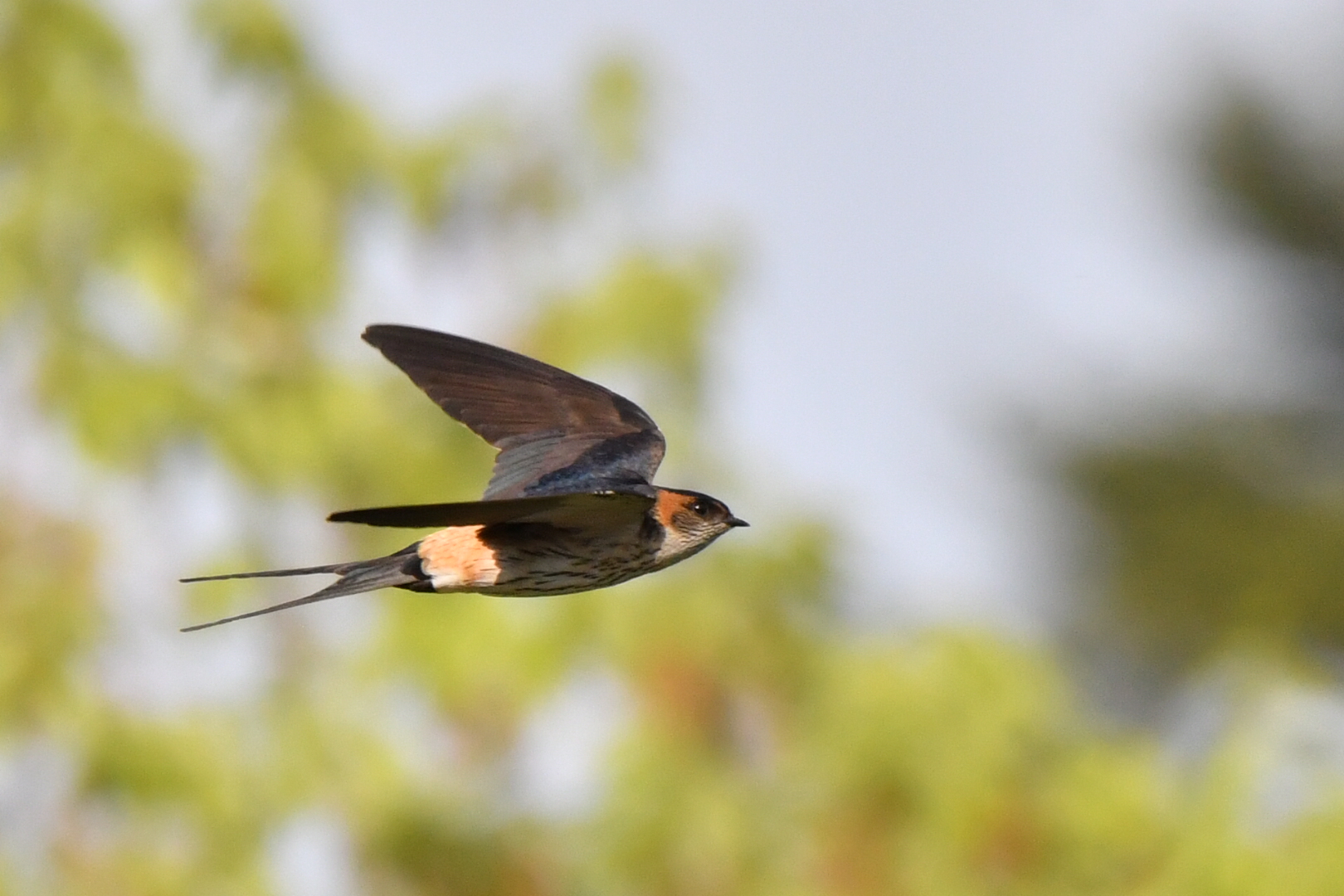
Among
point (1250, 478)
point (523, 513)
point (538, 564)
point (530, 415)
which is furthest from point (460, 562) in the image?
point (1250, 478)

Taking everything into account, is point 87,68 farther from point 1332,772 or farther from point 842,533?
point 1332,772

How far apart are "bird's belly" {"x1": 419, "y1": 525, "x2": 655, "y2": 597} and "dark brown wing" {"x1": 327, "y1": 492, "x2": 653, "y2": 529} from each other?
0.15ft

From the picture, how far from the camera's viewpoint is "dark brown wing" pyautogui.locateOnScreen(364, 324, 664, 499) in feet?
14.1

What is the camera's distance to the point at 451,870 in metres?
8.37

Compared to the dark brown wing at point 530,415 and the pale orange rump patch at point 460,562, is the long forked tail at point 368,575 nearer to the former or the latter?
the pale orange rump patch at point 460,562

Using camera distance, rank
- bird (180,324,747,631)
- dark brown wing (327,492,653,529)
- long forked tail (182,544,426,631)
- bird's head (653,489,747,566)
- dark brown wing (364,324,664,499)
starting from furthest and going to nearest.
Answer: dark brown wing (364,324,664,499) → bird's head (653,489,747,566) → bird (180,324,747,631) → long forked tail (182,544,426,631) → dark brown wing (327,492,653,529)

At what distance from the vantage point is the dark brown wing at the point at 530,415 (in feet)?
14.1

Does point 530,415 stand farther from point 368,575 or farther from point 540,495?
point 540,495

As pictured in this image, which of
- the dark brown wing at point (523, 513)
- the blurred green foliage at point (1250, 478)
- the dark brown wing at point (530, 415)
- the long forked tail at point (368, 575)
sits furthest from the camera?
the blurred green foliage at point (1250, 478)

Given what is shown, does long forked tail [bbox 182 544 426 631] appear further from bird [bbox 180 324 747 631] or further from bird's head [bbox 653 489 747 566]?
bird's head [bbox 653 489 747 566]

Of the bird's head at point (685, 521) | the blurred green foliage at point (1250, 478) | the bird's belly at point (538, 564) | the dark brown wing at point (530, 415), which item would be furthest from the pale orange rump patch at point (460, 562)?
the blurred green foliage at point (1250, 478)

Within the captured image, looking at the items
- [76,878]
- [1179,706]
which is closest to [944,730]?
[76,878]

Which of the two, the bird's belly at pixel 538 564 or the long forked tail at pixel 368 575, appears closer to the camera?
the long forked tail at pixel 368 575

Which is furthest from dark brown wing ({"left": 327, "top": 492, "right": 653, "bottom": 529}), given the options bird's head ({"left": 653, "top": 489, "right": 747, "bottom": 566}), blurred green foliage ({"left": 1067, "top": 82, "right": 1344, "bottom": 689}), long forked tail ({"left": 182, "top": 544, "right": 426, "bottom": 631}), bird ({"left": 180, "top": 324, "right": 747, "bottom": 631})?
blurred green foliage ({"left": 1067, "top": 82, "right": 1344, "bottom": 689})
